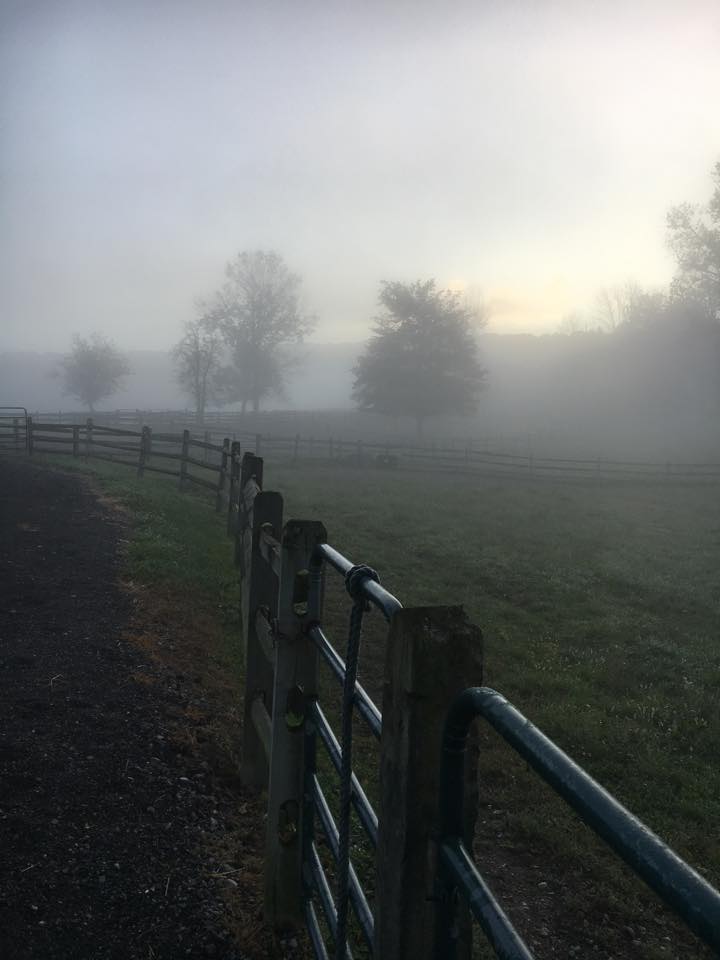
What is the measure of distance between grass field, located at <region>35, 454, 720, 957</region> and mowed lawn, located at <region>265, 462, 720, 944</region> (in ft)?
0.07

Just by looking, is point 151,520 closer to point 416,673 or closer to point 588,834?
point 588,834

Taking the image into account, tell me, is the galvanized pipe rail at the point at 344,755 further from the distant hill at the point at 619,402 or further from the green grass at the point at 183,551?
the distant hill at the point at 619,402

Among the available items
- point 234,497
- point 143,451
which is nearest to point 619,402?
point 143,451

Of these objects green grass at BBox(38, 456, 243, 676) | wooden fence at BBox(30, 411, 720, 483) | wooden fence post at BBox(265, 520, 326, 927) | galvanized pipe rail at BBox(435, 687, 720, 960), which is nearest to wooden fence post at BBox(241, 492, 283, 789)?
wooden fence post at BBox(265, 520, 326, 927)

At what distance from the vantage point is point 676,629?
935cm

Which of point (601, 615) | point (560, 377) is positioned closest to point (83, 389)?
point (560, 377)

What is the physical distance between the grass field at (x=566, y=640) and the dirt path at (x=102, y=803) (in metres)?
1.69

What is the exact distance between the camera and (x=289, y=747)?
131 inches

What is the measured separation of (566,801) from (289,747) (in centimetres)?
242

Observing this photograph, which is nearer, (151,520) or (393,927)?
(393,927)

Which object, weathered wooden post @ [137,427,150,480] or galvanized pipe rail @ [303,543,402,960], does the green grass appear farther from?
galvanized pipe rail @ [303,543,402,960]

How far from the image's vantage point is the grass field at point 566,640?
13.8 feet

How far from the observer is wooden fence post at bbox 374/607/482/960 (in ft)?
5.51

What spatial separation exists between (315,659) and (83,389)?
2888 inches
